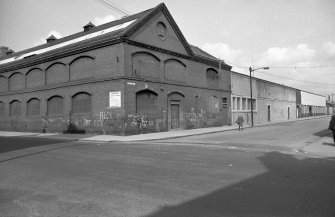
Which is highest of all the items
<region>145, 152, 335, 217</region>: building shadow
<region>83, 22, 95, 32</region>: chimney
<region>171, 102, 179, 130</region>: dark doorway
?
<region>83, 22, 95, 32</region>: chimney

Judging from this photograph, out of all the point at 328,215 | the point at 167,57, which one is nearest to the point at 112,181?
the point at 328,215

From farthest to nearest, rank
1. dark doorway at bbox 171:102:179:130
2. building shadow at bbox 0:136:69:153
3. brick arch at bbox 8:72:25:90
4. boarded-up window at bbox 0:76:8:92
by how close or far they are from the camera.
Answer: boarded-up window at bbox 0:76:8:92 < brick arch at bbox 8:72:25:90 < dark doorway at bbox 171:102:179:130 < building shadow at bbox 0:136:69:153

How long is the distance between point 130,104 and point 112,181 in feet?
50.5

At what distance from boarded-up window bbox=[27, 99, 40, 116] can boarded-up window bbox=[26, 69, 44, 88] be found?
1687 millimetres

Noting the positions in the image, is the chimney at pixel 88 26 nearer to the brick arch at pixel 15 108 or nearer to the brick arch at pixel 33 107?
the brick arch at pixel 33 107

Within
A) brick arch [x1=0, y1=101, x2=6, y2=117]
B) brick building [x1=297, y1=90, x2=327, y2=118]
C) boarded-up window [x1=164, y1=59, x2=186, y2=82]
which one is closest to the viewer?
boarded-up window [x1=164, y1=59, x2=186, y2=82]

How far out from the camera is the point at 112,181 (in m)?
6.60

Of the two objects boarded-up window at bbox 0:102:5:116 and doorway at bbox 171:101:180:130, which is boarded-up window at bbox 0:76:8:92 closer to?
boarded-up window at bbox 0:102:5:116

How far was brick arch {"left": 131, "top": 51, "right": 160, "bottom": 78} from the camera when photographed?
22828mm

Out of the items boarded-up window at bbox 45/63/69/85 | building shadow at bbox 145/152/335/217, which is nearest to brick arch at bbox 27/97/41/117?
boarded-up window at bbox 45/63/69/85

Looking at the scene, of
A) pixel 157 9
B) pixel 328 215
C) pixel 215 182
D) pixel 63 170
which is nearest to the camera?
pixel 328 215

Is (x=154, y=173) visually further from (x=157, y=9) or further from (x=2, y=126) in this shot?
(x=2, y=126)

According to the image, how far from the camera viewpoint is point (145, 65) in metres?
23.8

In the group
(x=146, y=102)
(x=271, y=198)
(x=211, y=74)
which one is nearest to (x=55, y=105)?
(x=146, y=102)
